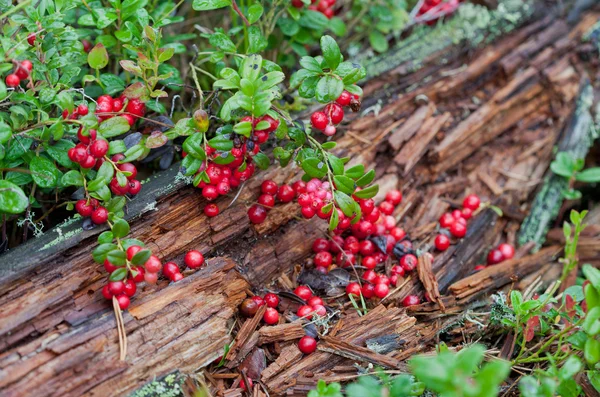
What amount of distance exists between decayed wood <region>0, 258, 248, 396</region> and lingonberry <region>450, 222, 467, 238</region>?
1708 millimetres

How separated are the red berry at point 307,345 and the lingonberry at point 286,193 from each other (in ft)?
3.02

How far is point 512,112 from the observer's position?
495 cm

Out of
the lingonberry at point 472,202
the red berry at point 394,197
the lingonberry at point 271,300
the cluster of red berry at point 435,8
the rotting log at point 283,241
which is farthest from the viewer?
the cluster of red berry at point 435,8

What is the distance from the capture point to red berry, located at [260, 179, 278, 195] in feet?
→ 12.1

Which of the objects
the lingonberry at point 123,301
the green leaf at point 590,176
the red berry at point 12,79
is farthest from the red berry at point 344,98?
the green leaf at point 590,176

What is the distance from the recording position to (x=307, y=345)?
3.28m

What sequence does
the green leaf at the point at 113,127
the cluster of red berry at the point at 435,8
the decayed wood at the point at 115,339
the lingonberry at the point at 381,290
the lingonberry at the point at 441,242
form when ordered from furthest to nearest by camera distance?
the cluster of red berry at the point at 435,8 < the lingonberry at the point at 441,242 < the lingonberry at the point at 381,290 < the green leaf at the point at 113,127 < the decayed wood at the point at 115,339

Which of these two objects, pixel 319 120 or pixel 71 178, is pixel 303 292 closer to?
pixel 319 120

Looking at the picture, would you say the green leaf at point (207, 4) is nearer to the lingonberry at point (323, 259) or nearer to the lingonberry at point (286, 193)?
the lingonberry at point (286, 193)

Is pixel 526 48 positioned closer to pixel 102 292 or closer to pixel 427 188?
pixel 427 188

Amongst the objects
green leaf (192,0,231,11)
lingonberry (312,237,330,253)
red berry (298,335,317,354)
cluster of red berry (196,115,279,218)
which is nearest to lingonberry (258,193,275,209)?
cluster of red berry (196,115,279,218)

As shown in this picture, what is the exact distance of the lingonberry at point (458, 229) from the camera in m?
4.14

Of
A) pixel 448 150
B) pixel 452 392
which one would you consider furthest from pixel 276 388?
pixel 448 150

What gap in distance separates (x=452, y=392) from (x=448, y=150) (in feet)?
8.93
